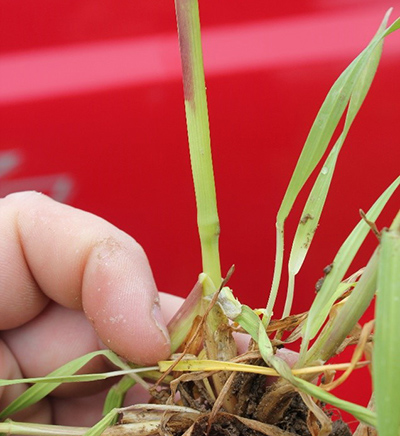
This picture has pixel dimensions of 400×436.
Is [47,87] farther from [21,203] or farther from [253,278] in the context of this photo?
[253,278]

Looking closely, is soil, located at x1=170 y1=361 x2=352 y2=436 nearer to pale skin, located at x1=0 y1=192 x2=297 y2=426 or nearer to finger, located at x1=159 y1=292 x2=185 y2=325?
pale skin, located at x1=0 y1=192 x2=297 y2=426

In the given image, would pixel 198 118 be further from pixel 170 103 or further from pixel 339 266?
pixel 170 103

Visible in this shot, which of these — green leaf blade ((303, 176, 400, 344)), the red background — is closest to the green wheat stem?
green leaf blade ((303, 176, 400, 344))

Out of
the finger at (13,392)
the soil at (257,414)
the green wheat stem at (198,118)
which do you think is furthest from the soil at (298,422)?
the finger at (13,392)

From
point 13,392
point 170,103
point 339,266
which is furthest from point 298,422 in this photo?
point 170,103

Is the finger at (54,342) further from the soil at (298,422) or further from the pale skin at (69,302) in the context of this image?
the soil at (298,422)

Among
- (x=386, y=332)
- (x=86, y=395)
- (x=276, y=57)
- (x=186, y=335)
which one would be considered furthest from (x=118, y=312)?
(x=276, y=57)
